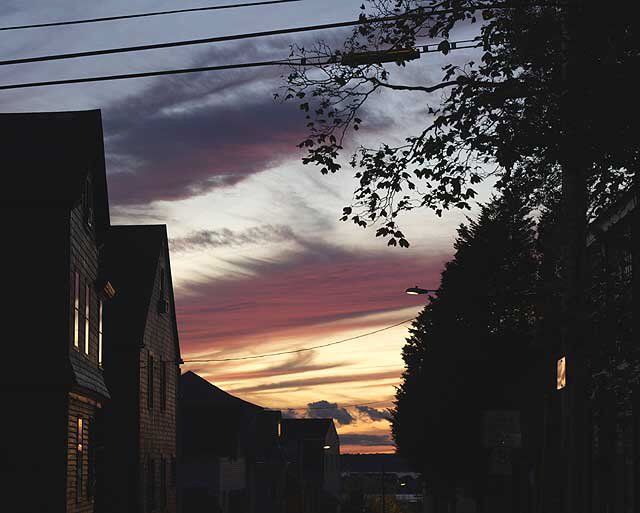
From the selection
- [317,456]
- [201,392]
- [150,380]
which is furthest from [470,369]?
[317,456]

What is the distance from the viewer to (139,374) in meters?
39.2

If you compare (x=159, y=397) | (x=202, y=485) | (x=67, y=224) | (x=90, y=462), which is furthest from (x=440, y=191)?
(x=202, y=485)

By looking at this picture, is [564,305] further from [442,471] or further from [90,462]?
[442,471]

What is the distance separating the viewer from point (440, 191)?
55.1ft

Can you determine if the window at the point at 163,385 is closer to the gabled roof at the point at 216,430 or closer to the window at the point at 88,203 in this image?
the window at the point at 88,203

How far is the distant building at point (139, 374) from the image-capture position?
38281 mm

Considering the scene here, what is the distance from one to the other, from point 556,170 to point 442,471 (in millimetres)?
35631

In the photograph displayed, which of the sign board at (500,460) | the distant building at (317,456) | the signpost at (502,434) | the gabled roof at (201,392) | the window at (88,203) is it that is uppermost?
the window at (88,203)

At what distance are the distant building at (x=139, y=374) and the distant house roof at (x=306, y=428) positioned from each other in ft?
248

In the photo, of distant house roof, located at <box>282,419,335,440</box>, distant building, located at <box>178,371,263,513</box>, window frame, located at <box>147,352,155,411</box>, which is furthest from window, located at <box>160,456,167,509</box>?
distant house roof, located at <box>282,419,335,440</box>

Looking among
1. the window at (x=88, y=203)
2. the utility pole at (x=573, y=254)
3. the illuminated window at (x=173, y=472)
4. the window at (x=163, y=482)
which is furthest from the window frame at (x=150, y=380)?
the utility pole at (x=573, y=254)

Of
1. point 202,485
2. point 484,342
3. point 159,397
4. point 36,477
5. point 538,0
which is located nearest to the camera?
point 538,0

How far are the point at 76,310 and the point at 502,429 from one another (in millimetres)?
10629

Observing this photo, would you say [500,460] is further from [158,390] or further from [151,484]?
[158,390]
